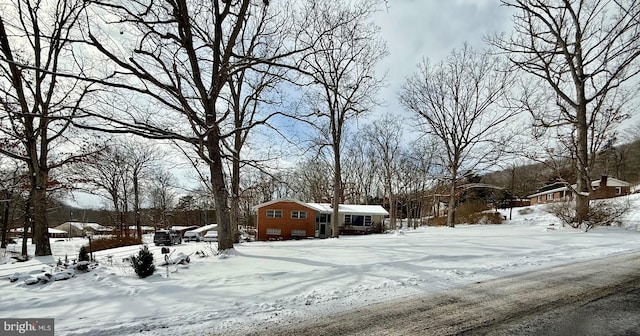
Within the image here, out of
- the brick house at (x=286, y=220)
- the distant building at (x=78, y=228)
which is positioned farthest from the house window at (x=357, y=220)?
the distant building at (x=78, y=228)

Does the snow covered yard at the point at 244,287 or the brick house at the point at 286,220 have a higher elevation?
the snow covered yard at the point at 244,287

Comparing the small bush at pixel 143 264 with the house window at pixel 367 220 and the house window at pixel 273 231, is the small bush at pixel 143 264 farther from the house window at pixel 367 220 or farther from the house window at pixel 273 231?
the house window at pixel 367 220

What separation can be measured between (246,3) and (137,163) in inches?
1300

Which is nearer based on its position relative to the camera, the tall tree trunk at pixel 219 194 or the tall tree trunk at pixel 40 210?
the tall tree trunk at pixel 219 194

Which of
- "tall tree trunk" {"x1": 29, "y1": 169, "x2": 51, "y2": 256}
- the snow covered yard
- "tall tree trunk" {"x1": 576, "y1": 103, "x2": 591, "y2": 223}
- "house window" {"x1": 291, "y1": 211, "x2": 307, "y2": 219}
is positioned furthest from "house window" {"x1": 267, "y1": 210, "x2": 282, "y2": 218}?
"tall tree trunk" {"x1": 576, "y1": 103, "x2": 591, "y2": 223}

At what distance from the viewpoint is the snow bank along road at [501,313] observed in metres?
3.21

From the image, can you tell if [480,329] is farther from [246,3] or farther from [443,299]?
[246,3]

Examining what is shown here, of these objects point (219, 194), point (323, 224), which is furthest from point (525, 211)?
point (219, 194)

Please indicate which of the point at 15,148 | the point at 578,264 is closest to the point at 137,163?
the point at 15,148

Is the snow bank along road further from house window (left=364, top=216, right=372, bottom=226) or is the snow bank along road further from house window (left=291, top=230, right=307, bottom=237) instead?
house window (left=364, top=216, right=372, bottom=226)

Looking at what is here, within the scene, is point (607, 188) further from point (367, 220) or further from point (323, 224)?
point (323, 224)

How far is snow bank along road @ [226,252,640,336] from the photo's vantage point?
3213 millimetres

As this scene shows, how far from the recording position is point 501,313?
365cm

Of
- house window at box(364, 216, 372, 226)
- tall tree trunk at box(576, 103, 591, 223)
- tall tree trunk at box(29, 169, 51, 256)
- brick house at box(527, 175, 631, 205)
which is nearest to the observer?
tall tree trunk at box(29, 169, 51, 256)
